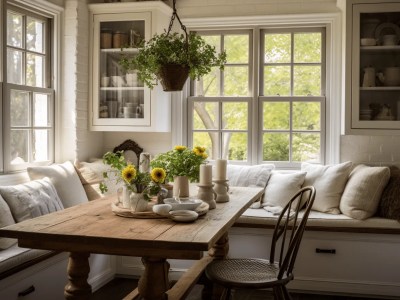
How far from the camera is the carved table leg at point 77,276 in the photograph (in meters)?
2.58

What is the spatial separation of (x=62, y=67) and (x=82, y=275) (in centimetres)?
263

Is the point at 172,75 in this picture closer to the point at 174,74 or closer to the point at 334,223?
the point at 174,74

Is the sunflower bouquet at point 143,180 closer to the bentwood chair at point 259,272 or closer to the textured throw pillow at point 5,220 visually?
the bentwood chair at point 259,272

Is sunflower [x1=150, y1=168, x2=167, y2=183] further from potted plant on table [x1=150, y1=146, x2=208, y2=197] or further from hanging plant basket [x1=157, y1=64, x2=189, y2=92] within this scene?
hanging plant basket [x1=157, y1=64, x2=189, y2=92]

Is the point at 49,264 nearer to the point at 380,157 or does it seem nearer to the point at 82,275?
the point at 82,275

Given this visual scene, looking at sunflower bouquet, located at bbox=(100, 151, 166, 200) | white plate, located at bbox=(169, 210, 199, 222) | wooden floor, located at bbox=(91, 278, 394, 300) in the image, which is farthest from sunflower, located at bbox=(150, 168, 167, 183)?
wooden floor, located at bbox=(91, 278, 394, 300)

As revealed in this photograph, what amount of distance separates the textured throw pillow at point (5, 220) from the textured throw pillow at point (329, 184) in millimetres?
2420

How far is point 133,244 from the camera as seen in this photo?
208cm

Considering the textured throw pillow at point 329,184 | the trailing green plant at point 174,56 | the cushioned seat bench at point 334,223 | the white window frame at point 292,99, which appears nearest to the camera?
the trailing green plant at point 174,56

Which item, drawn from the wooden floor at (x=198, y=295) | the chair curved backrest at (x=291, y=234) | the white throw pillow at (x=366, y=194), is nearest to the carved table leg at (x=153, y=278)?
the chair curved backrest at (x=291, y=234)

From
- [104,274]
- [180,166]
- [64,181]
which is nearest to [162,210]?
[180,166]

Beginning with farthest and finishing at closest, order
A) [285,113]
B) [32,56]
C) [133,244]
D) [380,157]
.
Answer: [285,113]
[380,157]
[32,56]
[133,244]

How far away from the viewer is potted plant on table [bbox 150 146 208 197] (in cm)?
292

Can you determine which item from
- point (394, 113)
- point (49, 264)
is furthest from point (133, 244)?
point (394, 113)
